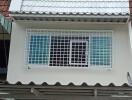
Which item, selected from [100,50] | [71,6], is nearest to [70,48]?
[100,50]

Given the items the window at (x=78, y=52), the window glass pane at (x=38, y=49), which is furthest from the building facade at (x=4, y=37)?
the window at (x=78, y=52)

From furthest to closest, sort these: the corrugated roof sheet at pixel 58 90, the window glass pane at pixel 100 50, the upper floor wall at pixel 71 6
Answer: the upper floor wall at pixel 71 6 → the window glass pane at pixel 100 50 → the corrugated roof sheet at pixel 58 90

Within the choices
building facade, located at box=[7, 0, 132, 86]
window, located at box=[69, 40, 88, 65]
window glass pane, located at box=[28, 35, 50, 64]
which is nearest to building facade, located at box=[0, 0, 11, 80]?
building facade, located at box=[7, 0, 132, 86]

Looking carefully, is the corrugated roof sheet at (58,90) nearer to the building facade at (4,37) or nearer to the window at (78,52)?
the window at (78,52)

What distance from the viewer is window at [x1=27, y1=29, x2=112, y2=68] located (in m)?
12.5

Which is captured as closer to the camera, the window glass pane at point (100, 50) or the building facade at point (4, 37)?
the window glass pane at point (100, 50)

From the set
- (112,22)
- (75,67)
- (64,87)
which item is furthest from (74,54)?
(64,87)

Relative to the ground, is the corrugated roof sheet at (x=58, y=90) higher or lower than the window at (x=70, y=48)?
lower

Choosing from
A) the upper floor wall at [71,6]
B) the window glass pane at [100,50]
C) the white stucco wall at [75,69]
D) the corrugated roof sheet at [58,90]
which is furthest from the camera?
the upper floor wall at [71,6]

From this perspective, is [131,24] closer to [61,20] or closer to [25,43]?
[61,20]

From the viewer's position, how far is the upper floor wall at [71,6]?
1298 centimetres

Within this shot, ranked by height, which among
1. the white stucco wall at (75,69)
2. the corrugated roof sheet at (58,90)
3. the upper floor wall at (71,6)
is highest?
the upper floor wall at (71,6)

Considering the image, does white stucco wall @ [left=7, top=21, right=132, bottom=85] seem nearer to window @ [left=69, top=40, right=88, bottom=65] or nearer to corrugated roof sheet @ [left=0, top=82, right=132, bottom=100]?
window @ [left=69, top=40, right=88, bottom=65]

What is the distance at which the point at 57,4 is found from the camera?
528 inches
